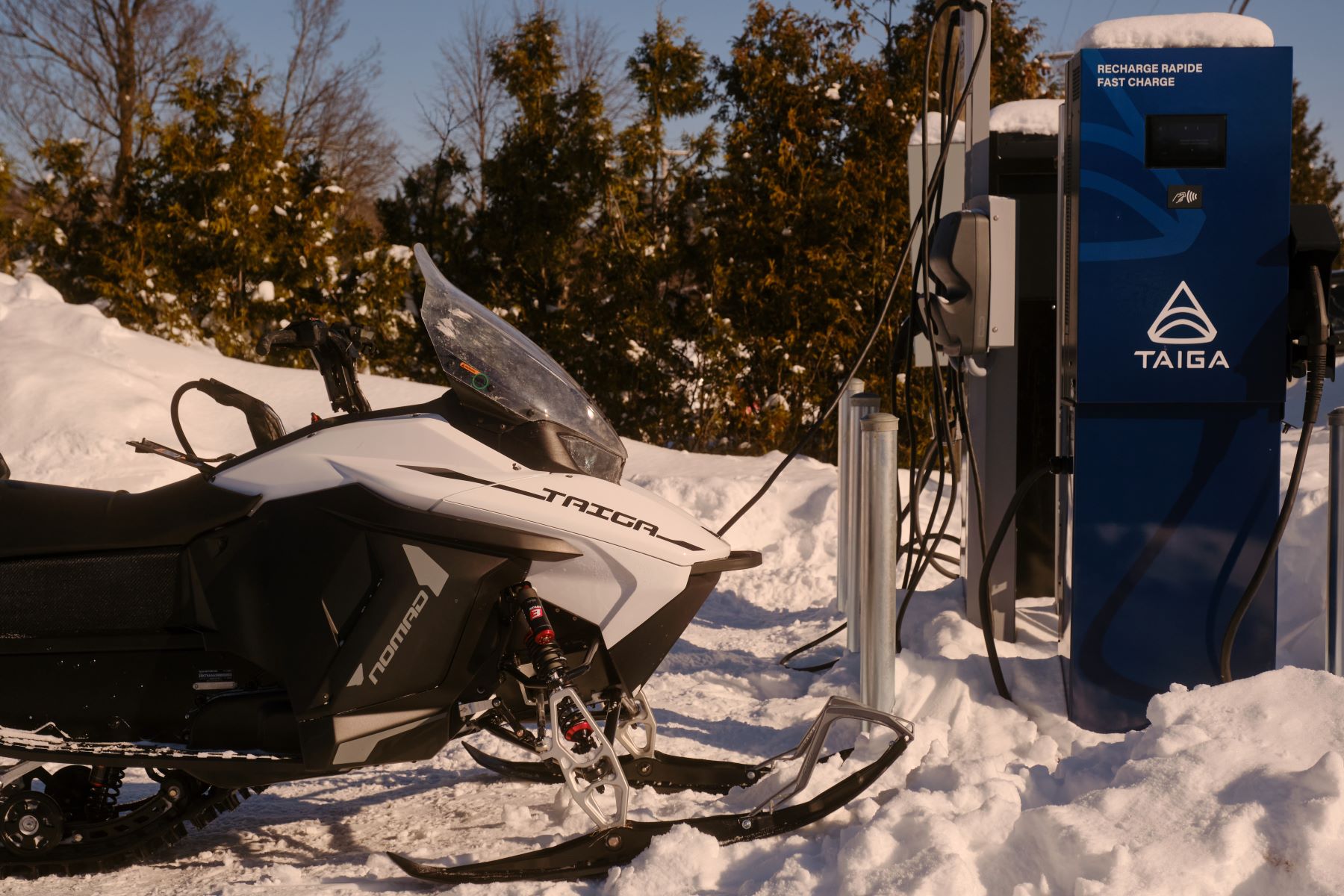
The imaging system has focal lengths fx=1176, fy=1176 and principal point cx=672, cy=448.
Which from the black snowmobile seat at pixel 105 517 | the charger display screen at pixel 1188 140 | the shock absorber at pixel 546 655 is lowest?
the shock absorber at pixel 546 655

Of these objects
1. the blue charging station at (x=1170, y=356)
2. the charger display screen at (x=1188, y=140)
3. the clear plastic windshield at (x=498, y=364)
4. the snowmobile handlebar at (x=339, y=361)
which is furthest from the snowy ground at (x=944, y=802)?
the charger display screen at (x=1188, y=140)

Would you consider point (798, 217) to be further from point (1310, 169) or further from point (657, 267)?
point (1310, 169)

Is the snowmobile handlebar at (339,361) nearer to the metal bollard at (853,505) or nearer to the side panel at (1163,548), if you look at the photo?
the metal bollard at (853,505)

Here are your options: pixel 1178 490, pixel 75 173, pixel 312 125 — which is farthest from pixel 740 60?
pixel 312 125

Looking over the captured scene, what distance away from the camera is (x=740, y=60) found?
1009cm

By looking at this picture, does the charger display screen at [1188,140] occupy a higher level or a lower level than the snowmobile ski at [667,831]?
higher

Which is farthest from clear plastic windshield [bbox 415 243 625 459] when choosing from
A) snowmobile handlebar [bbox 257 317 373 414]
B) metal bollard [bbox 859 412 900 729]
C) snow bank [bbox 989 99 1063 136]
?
snow bank [bbox 989 99 1063 136]

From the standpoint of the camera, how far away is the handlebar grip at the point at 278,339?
9.17 ft

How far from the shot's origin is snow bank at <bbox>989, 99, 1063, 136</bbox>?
16.5 feet

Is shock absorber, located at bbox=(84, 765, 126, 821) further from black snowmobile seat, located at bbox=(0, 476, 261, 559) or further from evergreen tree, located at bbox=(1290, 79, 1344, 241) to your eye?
evergreen tree, located at bbox=(1290, 79, 1344, 241)

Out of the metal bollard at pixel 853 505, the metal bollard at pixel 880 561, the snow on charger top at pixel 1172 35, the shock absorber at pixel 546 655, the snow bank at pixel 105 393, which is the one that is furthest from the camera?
the snow bank at pixel 105 393

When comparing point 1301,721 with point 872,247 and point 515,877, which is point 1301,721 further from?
point 872,247

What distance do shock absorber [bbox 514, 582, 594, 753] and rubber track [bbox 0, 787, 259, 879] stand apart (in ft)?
3.05

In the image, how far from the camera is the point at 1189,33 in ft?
11.9
